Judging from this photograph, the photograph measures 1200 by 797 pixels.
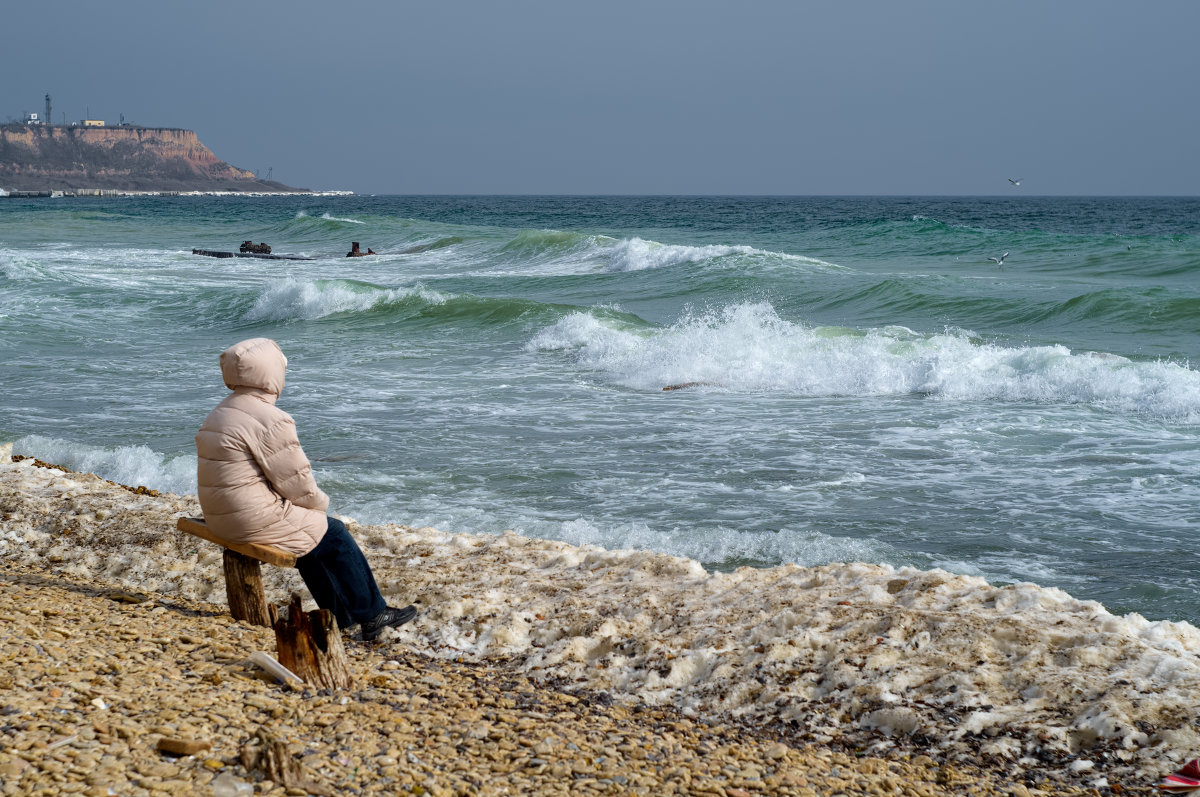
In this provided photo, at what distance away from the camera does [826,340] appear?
14.6m

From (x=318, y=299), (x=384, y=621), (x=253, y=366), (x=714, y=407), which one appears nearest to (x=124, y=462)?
(x=384, y=621)

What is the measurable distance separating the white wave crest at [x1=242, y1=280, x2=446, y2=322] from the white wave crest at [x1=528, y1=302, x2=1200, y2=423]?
584 centimetres

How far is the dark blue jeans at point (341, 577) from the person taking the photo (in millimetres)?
4469

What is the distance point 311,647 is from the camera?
3.90 m

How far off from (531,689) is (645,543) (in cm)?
258

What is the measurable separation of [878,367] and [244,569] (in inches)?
375

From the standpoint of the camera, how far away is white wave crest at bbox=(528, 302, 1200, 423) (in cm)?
1136

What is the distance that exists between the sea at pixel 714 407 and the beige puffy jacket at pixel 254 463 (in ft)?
9.34

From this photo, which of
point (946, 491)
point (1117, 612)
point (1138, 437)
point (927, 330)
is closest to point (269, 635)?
point (1117, 612)

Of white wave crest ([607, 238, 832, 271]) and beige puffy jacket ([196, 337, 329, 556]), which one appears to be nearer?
beige puffy jacket ([196, 337, 329, 556])

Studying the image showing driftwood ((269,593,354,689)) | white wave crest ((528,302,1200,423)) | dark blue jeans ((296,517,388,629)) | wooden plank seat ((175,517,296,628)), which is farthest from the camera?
white wave crest ((528,302,1200,423))

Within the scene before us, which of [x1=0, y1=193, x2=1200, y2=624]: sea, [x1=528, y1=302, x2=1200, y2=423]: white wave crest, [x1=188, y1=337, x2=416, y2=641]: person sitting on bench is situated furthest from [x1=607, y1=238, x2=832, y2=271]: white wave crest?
[x1=188, y1=337, x2=416, y2=641]: person sitting on bench

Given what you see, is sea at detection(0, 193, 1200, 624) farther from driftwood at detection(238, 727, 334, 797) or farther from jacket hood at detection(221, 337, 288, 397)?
driftwood at detection(238, 727, 334, 797)

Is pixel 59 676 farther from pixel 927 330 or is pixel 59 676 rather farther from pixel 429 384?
pixel 927 330
